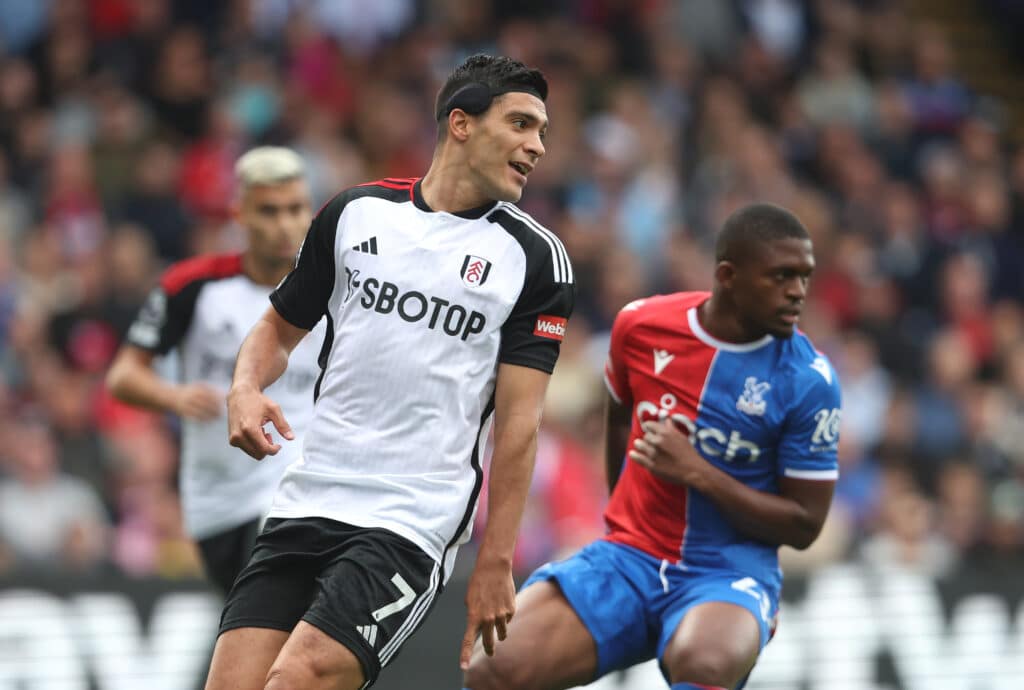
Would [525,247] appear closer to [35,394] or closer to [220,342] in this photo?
[220,342]

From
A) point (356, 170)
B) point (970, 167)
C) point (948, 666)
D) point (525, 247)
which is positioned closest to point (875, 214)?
point (970, 167)

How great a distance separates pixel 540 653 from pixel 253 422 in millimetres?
1601

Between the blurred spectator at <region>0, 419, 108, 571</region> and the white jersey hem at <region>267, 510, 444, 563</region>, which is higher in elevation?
the white jersey hem at <region>267, 510, 444, 563</region>

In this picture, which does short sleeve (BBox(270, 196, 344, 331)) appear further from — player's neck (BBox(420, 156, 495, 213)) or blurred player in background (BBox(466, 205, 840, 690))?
blurred player in background (BBox(466, 205, 840, 690))

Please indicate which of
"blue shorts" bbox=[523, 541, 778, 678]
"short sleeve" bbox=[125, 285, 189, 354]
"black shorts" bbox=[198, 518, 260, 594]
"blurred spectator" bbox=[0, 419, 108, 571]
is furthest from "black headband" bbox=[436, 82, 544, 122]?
"blurred spectator" bbox=[0, 419, 108, 571]

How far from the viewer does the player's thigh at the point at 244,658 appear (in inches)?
188

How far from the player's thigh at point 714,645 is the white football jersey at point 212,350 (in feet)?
7.58

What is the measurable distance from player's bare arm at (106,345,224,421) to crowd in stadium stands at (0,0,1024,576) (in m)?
2.43

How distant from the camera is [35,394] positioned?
35.9ft

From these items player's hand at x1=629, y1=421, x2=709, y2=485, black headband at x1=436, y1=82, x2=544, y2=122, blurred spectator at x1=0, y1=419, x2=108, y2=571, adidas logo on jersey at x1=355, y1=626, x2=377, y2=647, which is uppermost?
black headband at x1=436, y1=82, x2=544, y2=122

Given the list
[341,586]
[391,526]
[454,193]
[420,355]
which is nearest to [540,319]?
[420,355]

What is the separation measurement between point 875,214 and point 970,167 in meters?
1.47

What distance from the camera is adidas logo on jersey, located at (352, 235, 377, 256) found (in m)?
5.09

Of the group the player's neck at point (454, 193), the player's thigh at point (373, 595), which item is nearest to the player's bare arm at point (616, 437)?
the player's neck at point (454, 193)
